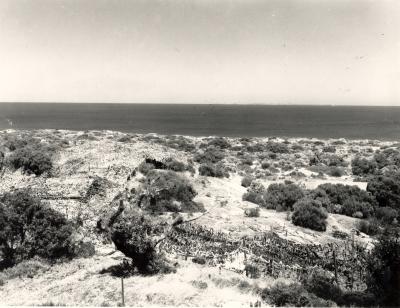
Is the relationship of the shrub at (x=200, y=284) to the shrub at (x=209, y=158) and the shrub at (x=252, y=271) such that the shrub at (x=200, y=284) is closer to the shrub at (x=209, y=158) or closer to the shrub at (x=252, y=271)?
the shrub at (x=252, y=271)

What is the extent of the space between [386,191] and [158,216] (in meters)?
14.5

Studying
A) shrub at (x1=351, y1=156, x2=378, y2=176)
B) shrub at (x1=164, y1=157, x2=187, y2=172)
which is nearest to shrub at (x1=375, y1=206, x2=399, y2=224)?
shrub at (x1=351, y1=156, x2=378, y2=176)

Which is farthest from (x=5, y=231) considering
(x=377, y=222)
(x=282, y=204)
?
(x=377, y=222)

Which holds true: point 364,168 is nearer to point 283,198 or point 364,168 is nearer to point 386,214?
point 386,214

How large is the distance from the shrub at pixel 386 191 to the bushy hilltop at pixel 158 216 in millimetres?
61

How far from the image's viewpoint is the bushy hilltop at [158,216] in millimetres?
11961

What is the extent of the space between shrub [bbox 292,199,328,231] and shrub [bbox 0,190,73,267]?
11.1 m

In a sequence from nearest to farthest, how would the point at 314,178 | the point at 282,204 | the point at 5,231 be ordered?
the point at 5,231
the point at 282,204
the point at 314,178

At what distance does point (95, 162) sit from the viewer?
24359mm

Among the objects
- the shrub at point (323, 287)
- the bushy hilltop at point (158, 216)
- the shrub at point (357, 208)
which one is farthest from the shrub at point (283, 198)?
the shrub at point (323, 287)

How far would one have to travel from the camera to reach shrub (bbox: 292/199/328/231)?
731 inches

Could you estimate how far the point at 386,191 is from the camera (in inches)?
923

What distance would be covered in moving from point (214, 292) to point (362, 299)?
14.9ft

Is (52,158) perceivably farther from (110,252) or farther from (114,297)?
(114,297)
